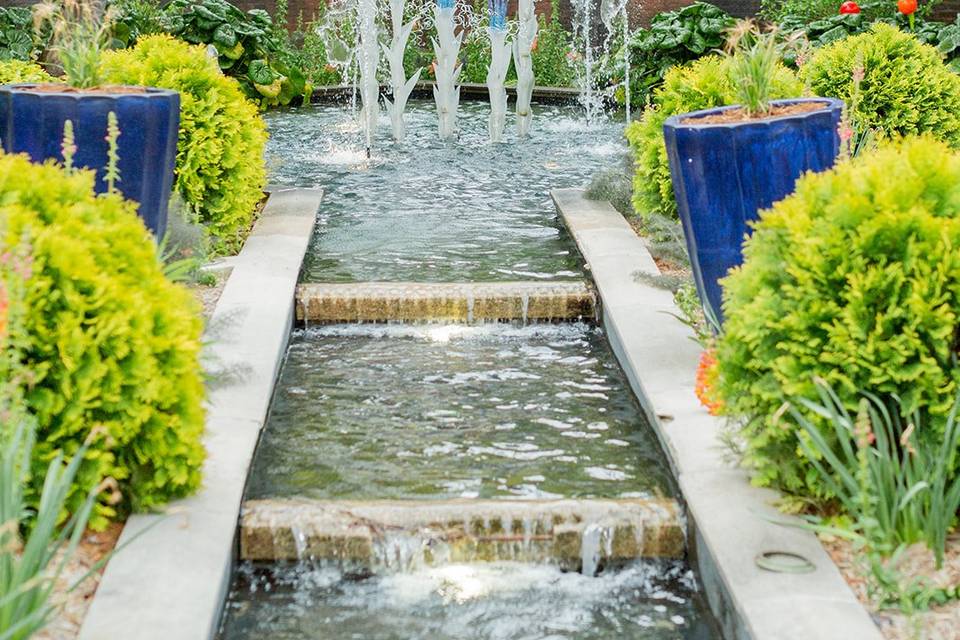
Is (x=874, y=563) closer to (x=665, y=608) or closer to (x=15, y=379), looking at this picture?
(x=665, y=608)

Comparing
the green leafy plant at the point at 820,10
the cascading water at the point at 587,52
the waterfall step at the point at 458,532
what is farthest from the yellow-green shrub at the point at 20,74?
the green leafy plant at the point at 820,10

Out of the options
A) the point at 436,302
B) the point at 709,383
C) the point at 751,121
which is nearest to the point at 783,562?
the point at 709,383

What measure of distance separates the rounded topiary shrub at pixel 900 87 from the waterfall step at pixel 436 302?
2794mm

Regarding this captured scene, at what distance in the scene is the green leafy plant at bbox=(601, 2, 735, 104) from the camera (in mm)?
16125

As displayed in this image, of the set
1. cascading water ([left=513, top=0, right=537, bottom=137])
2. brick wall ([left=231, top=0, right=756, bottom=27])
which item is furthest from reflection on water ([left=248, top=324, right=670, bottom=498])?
brick wall ([left=231, top=0, right=756, bottom=27])

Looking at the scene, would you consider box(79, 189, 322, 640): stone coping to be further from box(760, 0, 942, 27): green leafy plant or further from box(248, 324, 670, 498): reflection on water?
box(760, 0, 942, 27): green leafy plant

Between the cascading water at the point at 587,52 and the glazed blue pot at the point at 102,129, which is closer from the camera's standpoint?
the glazed blue pot at the point at 102,129

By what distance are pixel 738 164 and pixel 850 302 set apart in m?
1.54

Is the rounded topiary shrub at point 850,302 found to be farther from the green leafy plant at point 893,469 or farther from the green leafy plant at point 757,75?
the green leafy plant at point 757,75

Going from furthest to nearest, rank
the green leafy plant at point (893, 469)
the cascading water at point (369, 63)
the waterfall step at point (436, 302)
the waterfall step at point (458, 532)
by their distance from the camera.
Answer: the cascading water at point (369, 63) → the waterfall step at point (436, 302) → the waterfall step at point (458, 532) → the green leafy plant at point (893, 469)

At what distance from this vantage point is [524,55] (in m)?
13.1

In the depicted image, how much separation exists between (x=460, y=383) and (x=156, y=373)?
225cm

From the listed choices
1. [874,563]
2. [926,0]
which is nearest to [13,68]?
[874,563]

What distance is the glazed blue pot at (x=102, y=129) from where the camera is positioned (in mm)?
6391
